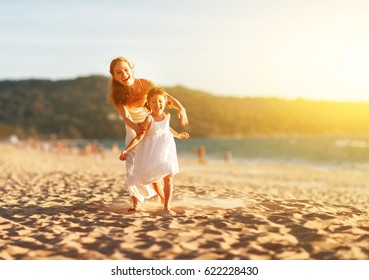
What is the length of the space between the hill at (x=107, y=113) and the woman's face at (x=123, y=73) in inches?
4134

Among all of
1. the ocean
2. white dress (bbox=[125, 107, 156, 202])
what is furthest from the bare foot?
the ocean

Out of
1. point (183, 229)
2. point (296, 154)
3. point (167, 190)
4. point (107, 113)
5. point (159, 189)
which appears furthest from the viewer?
point (107, 113)

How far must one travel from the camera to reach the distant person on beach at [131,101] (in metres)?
6.11

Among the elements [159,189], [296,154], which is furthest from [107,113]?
[159,189]

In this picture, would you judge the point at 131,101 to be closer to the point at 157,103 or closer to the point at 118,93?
the point at 118,93

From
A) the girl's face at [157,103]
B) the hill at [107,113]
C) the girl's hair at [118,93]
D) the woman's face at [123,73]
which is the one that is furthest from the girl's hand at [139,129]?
the hill at [107,113]

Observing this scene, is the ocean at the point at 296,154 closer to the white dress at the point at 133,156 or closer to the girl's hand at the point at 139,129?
the white dress at the point at 133,156

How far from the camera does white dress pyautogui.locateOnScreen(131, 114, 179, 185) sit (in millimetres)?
6156

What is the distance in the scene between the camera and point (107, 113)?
433ft

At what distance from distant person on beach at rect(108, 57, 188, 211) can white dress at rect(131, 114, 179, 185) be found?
17 cm

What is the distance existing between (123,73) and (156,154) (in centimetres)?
119

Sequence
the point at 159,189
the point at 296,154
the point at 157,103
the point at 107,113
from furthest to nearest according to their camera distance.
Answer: the point at 107,113 → the point at 296,154 → the point at 159,189 → the point at 157,103
